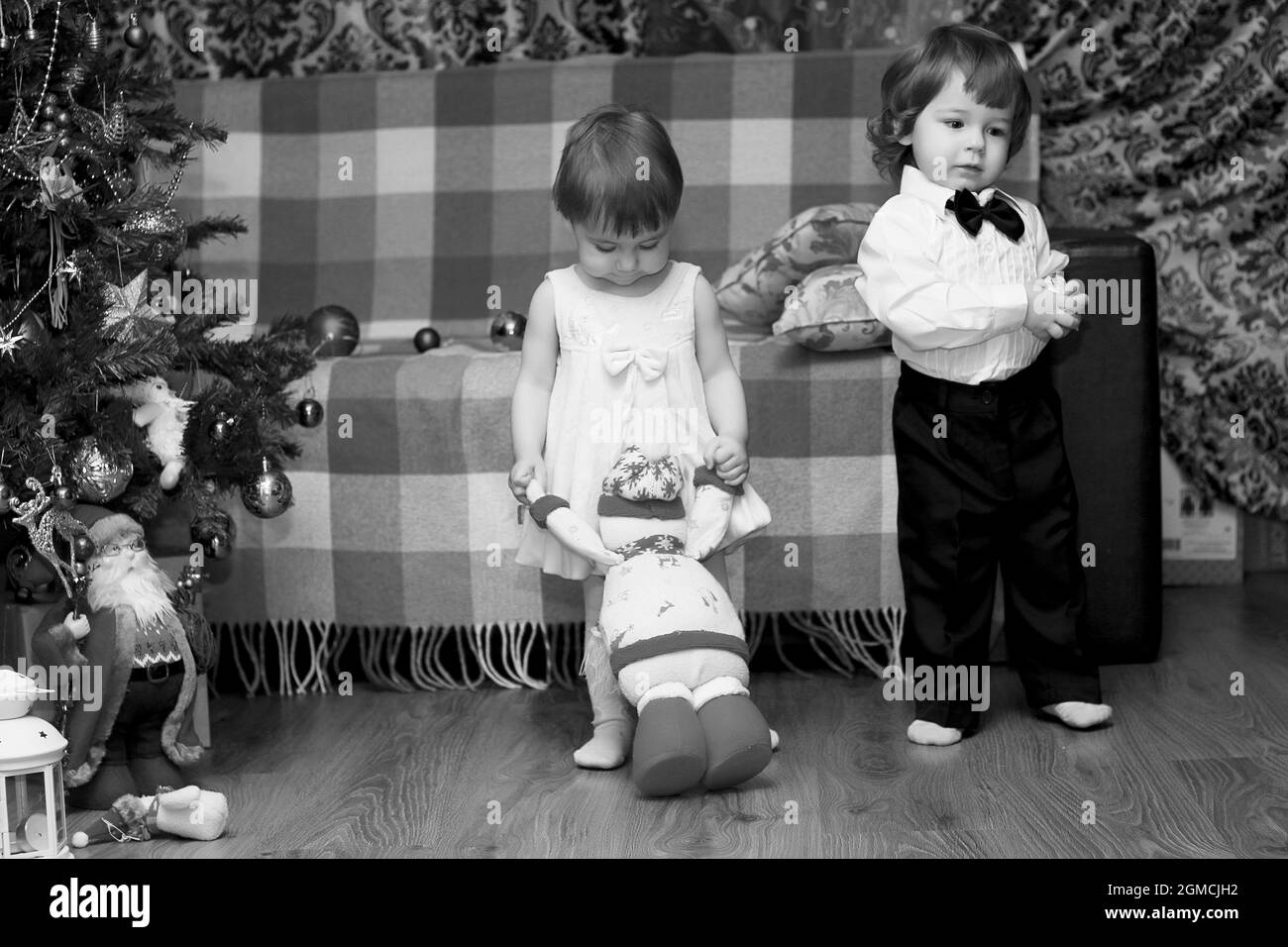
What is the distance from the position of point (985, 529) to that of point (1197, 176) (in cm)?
120

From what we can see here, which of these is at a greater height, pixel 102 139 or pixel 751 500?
pixel 102 139

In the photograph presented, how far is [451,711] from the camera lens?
2119 mm

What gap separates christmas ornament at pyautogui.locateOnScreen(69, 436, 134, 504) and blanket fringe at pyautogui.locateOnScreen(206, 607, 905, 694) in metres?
0.60

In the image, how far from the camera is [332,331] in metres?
2.43

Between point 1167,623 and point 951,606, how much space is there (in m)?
0.74

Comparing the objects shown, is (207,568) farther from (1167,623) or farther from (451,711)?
(1167,623)

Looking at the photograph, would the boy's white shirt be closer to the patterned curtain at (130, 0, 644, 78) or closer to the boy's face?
the boy's face

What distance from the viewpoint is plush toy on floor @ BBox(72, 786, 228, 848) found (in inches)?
62.2

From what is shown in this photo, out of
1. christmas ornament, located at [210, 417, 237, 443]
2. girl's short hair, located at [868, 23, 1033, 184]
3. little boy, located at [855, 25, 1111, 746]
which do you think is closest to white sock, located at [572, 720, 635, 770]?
little boy, located at [855, 25, 1111, 746]

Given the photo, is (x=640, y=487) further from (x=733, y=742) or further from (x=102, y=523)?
(x=102, y=523)

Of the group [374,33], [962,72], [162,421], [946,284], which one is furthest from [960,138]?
[374,33]

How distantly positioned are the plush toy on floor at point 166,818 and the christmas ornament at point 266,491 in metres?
0.41

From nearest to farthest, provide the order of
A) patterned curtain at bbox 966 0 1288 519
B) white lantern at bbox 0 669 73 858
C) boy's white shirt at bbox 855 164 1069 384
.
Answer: white lantern at bbox 0 669 73 858 < boy's white shirt at bbox 855 164 1069 384 < patterned curtain at bbox 966 0 1288 519
